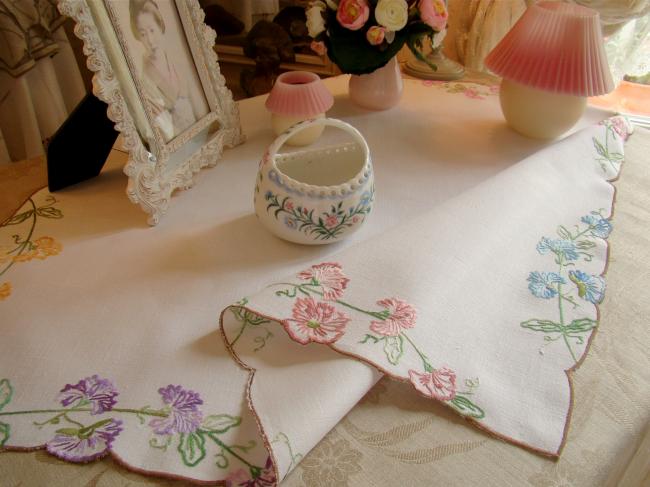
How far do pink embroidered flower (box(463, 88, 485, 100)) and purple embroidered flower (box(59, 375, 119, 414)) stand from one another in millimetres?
970

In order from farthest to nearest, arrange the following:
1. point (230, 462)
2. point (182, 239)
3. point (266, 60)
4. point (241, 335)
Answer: point (266, 60) → point (182, 239) → point (241, 335) → point (230, 462)

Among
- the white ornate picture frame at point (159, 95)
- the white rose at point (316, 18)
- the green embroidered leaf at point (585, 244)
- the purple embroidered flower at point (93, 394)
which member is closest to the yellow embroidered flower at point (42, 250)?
the white ornate picture frame at point (159, 95)

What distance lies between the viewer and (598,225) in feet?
2.30

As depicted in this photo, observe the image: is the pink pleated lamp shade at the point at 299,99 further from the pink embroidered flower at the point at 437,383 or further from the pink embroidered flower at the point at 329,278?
the pink embroidered flower at the point at 437,383

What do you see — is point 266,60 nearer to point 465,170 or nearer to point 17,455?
point 465,170

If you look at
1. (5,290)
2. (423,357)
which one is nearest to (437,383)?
(423,357)

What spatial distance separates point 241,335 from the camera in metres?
0.52

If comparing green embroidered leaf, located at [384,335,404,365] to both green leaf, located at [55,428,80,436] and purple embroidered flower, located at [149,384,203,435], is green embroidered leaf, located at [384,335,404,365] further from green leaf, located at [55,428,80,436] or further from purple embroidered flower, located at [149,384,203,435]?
green leaf, located at [55,428,80,436]

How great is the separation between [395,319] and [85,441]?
0.31m

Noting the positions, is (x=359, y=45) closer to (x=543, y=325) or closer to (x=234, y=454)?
(x=543, y=325)

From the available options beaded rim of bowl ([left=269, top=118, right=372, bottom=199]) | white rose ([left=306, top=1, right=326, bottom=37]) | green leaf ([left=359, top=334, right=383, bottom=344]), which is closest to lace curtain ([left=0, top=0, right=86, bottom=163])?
white rose ([left=306, top=1, right=326, bottom=37])

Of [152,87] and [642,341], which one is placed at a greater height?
[152,87]

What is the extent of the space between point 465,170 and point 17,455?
745 mm

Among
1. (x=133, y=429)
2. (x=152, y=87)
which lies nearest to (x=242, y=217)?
(x=152, y=87)
